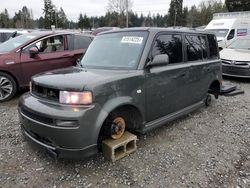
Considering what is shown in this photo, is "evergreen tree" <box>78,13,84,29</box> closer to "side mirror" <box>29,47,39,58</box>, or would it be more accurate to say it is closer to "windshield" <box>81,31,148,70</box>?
"side mirror" <box>29,47,39,58</box>

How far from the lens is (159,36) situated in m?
4.04

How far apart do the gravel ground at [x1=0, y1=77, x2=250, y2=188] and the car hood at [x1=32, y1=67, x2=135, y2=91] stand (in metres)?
1.11

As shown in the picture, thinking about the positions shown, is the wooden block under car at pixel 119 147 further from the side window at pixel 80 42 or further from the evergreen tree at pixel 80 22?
the evergreen tree at pixel 80 22

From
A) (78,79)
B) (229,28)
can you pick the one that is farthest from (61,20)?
(78,79)

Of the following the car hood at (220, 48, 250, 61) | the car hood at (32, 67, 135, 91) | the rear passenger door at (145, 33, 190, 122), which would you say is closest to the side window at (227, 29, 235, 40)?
the car hood at (220, 48, 250, 61)

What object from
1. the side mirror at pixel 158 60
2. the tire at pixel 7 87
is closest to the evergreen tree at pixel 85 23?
the tire at pixel 7 87

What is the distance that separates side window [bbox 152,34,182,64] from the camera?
13.1 feet

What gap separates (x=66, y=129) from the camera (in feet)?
9.58

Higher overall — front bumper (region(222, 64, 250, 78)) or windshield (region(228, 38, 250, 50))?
windshield (region(228, 38, 250, 50))

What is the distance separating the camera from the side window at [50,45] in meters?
6.56

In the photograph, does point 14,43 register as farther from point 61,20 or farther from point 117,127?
point 61,20

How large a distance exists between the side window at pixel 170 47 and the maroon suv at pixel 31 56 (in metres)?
3.49

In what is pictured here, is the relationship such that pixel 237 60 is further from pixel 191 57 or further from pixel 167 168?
pixel 167 168

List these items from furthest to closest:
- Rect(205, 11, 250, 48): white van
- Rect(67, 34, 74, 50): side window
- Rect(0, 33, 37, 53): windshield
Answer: Rect(205, 11, 250, 48): white van < Rect(67, 34, 74, 50): side window < Rect(0, 33, 37, 53): windshield
